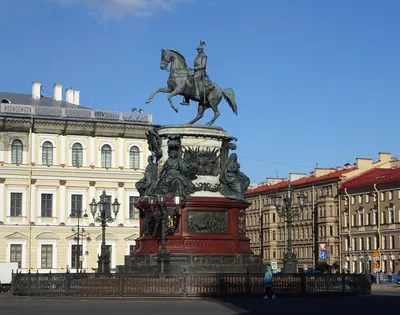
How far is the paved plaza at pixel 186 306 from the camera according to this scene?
26281 mm

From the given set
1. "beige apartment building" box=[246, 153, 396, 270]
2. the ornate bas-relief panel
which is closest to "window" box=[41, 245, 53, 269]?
"beige apartment building" box=[246, 153, 396, 270]

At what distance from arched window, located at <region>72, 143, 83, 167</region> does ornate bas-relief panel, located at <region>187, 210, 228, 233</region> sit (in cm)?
4561

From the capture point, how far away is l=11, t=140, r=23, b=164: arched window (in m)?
80.0

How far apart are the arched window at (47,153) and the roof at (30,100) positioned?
7885 mm

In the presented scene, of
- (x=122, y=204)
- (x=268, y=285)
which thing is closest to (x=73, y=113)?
(x=122, y=204)

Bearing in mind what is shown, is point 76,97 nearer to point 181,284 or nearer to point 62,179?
point 62,179

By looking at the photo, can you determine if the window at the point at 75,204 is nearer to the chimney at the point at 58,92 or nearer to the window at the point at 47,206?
the window at the point at 47,206

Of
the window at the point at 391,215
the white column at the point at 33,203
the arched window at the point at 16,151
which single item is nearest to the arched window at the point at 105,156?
the white column at the point at 33,203

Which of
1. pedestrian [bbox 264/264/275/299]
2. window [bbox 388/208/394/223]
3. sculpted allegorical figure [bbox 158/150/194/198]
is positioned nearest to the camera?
pedestrian [bbox 264/264/275/299]

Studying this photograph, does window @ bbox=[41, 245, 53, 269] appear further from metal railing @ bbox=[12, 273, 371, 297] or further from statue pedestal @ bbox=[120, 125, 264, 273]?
statue pedestal @ bbox=[120, 125, 264, 273]

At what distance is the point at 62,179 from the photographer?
267 feet

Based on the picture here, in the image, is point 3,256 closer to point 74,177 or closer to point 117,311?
point 74,177

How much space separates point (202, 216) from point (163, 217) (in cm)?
263

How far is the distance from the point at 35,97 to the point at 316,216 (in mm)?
45603
